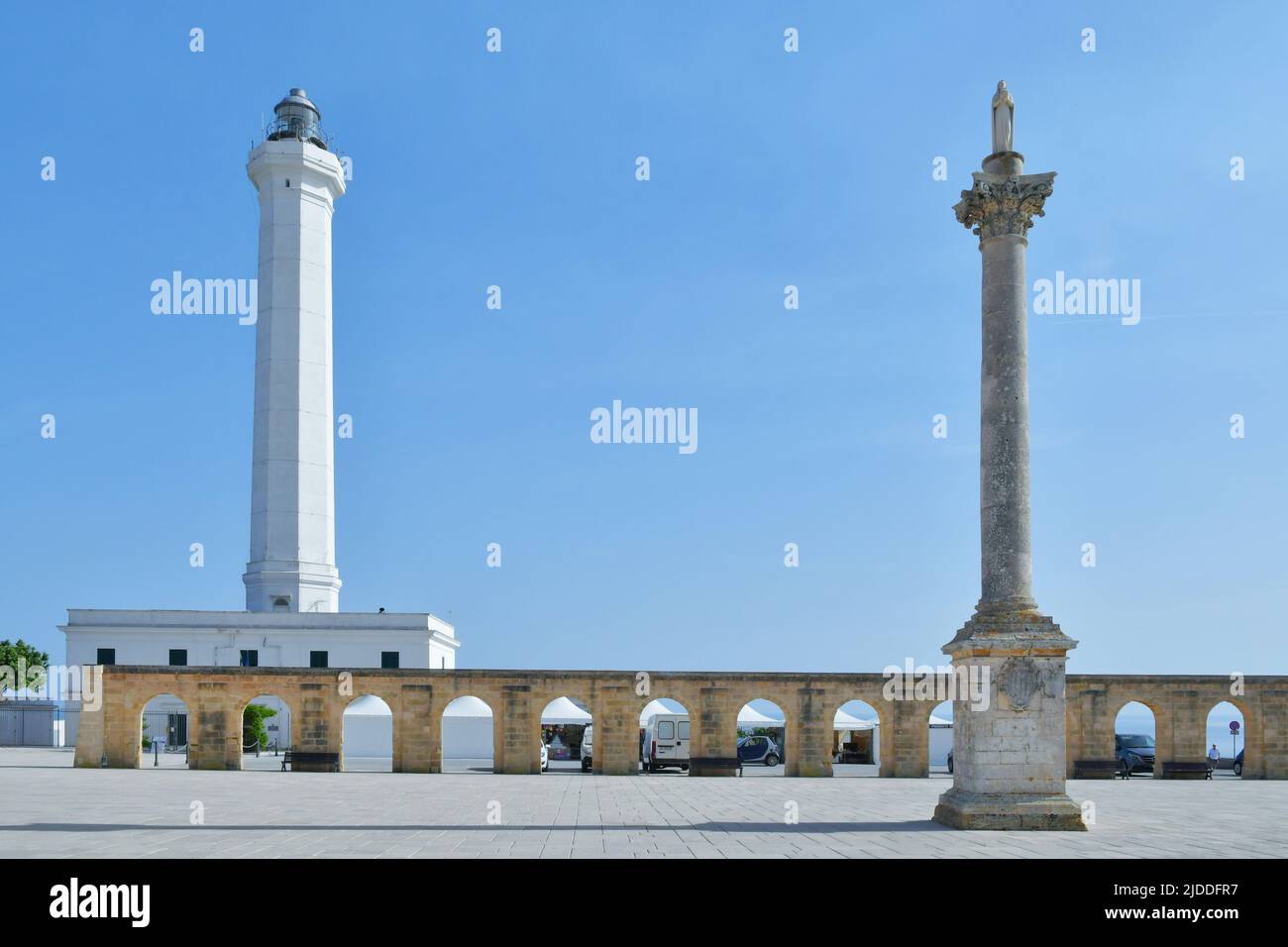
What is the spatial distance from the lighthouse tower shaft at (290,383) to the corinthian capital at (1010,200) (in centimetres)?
3748

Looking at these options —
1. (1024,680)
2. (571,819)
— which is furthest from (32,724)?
(1024,680)

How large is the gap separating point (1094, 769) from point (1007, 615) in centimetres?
1705

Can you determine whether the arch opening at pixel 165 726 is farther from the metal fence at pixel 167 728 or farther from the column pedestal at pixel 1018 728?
the column pedestal at pixel 1018 728

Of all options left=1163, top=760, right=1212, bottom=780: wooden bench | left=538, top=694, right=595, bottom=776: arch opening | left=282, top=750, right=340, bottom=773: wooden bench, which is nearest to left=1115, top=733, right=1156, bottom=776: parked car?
left=1163, top=760, right=1212, bottom=780: wooden bench

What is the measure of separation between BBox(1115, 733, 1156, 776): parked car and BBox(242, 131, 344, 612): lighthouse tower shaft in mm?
31842

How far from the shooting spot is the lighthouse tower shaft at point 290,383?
51250 mm

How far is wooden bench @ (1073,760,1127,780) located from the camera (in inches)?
1286

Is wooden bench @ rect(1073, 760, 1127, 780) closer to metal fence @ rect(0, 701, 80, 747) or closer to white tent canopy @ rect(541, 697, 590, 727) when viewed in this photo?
white tent canopy @ rect(541, 697, 590, 727)

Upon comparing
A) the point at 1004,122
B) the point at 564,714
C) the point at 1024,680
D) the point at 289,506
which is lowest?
the point at 564,714

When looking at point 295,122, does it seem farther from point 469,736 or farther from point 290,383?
point 469,736

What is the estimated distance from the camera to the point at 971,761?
1772 cm

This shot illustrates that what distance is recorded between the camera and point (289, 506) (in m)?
51.2
